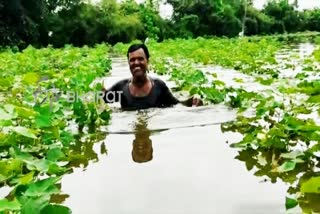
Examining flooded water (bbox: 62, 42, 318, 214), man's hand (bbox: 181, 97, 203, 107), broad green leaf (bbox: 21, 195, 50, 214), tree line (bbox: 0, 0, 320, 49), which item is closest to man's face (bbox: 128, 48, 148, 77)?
man's hand (bbox: 181, 97, 203, 107)

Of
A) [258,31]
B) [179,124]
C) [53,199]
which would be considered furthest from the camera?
[258,31]

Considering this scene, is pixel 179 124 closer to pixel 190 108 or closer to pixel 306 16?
pixel 190 108

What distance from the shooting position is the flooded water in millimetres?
2238

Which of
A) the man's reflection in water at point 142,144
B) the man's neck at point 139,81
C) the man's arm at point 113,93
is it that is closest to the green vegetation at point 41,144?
the man's reflection in water at point 142,144

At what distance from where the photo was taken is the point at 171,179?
261cm

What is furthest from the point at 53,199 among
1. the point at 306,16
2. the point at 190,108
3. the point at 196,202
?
the point at 306,16

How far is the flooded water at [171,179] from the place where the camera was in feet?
7.34

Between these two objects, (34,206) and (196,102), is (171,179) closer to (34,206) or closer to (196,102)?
(34,206)

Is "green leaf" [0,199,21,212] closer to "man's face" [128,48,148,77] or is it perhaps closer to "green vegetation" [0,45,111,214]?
"green vegetation" [0,45,111,214]

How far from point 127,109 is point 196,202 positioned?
10.1 ft

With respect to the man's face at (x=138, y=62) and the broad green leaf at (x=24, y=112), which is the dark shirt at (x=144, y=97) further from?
the broad green leaf at (x=24, y=112)

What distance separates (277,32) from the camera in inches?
2089

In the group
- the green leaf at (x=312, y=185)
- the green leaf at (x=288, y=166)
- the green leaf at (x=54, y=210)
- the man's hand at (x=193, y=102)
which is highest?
the green leaf at (x=54, y=210)

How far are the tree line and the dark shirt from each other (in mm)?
19562
